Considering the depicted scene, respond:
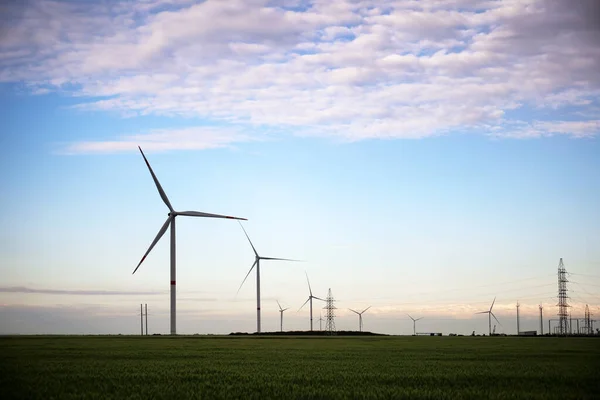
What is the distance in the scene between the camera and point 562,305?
169625 mm

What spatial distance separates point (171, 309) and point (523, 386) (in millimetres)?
98335

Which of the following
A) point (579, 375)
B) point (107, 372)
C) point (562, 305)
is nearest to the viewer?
point (579, 375)

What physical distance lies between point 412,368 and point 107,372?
14712 mm

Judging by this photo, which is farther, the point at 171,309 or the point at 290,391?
the point at 171,309

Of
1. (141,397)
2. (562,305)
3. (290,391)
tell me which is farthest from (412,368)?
(562,305)

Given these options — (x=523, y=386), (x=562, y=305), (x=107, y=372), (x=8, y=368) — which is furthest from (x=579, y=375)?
(x=562, y=305)

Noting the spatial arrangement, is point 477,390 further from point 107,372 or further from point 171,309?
point 171,309

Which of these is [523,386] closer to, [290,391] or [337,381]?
[337,381]

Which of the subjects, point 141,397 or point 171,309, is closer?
point 141,397

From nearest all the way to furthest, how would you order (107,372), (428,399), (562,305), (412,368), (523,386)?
(428,399) → (523,386) → (107,372) → (412,368) → (562,305)

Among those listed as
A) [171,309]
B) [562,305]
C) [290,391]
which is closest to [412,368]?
[290,391]

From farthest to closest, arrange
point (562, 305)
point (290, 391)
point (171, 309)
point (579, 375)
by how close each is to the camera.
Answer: point (562, 305)
point (171, 309)
point (579, 375)
point (290, 391)

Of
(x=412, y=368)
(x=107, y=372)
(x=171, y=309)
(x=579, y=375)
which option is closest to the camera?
(x=579, y=375)

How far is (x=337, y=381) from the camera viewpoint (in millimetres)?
25734
